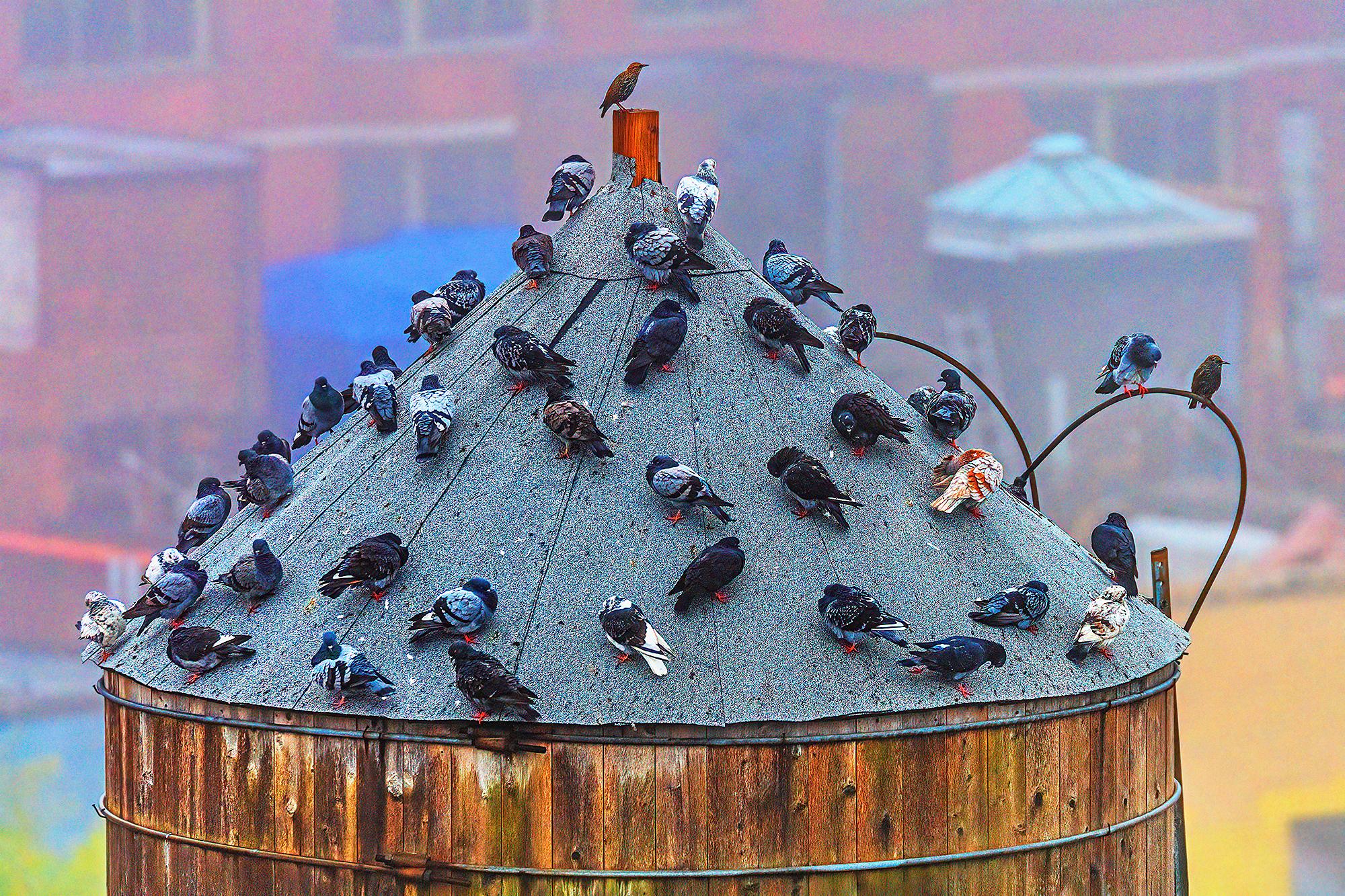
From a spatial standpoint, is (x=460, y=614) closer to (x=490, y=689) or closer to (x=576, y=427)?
(x=490, y=689)

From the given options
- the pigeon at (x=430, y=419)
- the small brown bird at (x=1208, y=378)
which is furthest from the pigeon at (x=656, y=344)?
the small brown bird at (x=1208, y=378)

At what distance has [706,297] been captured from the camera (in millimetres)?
10805

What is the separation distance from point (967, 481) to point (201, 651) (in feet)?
14.1

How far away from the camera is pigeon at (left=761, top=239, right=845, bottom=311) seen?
11.6 metres

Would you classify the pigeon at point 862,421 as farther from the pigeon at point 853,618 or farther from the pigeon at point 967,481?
the pigeon at point 853,618

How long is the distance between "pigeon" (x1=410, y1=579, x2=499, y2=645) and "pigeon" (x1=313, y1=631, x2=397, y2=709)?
0.34 metres

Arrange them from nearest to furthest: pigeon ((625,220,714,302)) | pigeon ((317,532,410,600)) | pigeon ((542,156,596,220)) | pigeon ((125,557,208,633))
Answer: pigeon ((317,532,410,600)) → pigeon ((125,557,208,633)) → pigeon ((625,220,714,302)) → pigeon ((542,156,596,220))

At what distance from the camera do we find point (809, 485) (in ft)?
31.1

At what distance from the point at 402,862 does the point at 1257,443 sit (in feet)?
113

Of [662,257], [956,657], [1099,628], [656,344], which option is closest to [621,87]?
[662,257]

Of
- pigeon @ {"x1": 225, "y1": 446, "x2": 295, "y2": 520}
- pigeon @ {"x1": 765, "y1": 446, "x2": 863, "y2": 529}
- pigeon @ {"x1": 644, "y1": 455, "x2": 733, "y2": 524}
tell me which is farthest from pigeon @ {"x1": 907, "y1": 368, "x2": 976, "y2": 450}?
pigeon @ {"x1": 225, "y1": 446, "x2": 295, "y2": 520}

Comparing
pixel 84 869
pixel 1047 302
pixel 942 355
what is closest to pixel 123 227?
pixel 84 869

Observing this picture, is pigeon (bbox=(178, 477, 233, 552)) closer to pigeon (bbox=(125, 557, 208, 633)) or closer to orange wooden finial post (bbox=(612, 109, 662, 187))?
pigeon (bbox=(125, 557, 208, 633))

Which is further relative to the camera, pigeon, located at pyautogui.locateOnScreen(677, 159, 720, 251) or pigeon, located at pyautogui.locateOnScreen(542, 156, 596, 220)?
pigeon, located at pyautogui.locateOnScreen(542, 156, 596, 220)
